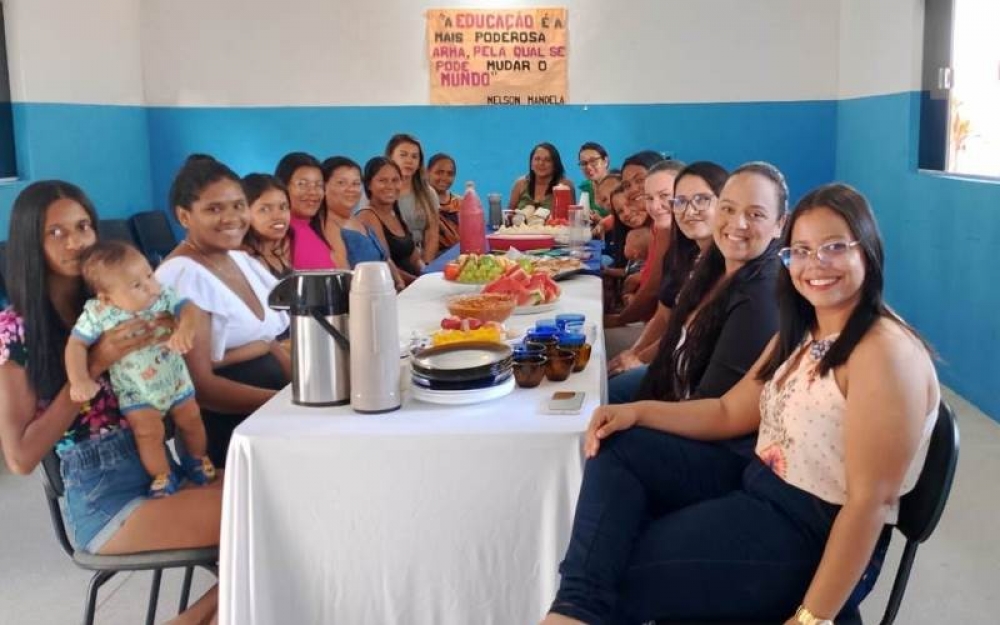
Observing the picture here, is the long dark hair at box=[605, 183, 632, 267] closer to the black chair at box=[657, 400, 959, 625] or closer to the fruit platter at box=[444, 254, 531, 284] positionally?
the fruit platter at box=[444, 254, 531, 284]

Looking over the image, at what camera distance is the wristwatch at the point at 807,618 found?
1.35 m

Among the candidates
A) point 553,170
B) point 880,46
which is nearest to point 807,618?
point 553,170

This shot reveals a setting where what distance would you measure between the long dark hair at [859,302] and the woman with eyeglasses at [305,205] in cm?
191

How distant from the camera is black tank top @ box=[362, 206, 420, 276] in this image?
4270mm

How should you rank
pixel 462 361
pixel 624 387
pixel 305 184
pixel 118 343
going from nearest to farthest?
1. pixel 118 343
2. pixel 462 361
3. pixel 624 387
4. pixel 305 184

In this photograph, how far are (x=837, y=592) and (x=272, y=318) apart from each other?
1.53m

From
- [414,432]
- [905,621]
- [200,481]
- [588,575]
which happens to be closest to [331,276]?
[414,432]

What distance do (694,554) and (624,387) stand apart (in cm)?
97

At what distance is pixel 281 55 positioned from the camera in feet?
21.4

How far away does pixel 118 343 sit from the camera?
5.51ft

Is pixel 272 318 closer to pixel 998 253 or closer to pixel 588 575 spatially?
pixel 588 575

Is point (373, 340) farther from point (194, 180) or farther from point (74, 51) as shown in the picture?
point (74, 51)

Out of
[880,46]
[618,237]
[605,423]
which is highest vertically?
[880,46]

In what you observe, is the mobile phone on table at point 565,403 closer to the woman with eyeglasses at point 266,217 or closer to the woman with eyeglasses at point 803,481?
the woman with eyeglasses at point 803,481
